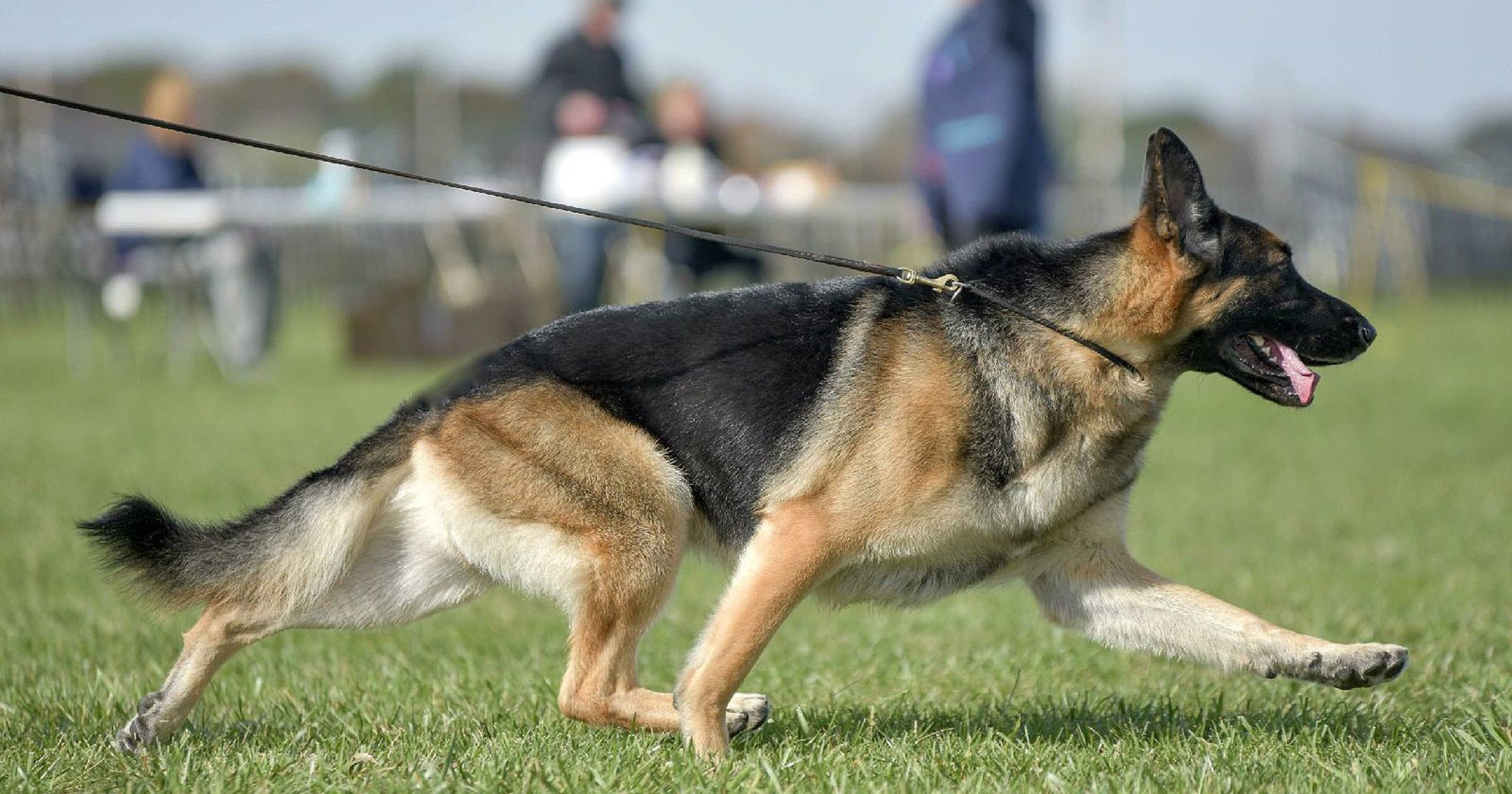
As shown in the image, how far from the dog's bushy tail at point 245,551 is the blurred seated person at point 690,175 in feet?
30.3

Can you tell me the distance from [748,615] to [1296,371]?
1.47 metres

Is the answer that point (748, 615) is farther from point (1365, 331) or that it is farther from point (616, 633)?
point (1365, 331)

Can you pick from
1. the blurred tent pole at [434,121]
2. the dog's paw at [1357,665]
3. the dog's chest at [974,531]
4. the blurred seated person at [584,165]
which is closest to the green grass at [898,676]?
the dog's paw at [1357,665]

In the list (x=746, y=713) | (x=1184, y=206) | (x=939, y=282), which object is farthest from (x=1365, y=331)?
(x=746, y=713)

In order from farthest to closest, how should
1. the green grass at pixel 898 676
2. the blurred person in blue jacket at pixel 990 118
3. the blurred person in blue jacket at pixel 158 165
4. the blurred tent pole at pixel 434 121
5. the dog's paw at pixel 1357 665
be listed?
1. the blurred tent pole at pixel 434 121
2. the blurred person in blue jacket at pixel 158 165
3. the blurred person in blue jacket at pixel 990 118
4. the dog's paw at pixel 1357 665
5. the green grass at pixel 898 676

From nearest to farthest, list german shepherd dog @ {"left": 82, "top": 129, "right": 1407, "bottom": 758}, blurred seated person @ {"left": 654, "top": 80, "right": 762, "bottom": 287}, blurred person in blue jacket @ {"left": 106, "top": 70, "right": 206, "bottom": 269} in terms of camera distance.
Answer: german shepherd dog @ {"left": 82, "top": 129, "right": 1407, "bottom": 758} → blurred seated person @ {"left": 654, "top": 80, "right": 762, "bottom": 287} → blurred person in blue jacket @ {"left": 106, "top": 70, "right": 206, "bottom": 269}

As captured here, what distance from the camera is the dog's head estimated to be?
3613 mm

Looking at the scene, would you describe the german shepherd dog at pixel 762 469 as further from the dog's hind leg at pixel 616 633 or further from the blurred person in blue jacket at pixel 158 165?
the blurred person in blue jacket at pixel 158 165

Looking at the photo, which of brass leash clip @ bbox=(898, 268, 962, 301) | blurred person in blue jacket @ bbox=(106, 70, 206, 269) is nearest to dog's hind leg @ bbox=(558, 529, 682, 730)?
brass leash clip @ bbox=(898, 268, 962, 301)

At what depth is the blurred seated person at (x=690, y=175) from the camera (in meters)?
13.1

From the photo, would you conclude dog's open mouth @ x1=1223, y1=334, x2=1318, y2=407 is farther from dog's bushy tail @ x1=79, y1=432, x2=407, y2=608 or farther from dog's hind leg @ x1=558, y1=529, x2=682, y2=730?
dog's bushy tail @ x1=79, y1=432, x2=407, y2=608

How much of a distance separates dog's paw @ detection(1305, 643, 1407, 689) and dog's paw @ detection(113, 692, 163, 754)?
277 centimetres

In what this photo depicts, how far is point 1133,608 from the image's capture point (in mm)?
3795

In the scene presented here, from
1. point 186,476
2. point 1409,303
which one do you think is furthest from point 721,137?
point 1409,303
